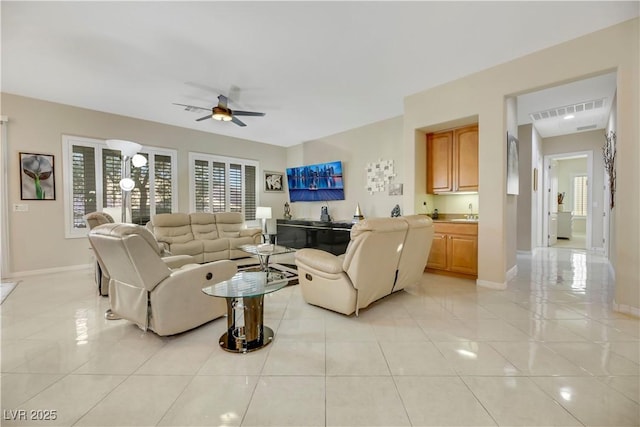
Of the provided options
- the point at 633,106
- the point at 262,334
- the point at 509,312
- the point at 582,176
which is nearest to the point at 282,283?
the point at 262,334

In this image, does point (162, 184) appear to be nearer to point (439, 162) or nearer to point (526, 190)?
point (439, 162)

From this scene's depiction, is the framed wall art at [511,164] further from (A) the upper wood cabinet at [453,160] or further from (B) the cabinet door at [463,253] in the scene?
(B) the cabinet door at [463,253]

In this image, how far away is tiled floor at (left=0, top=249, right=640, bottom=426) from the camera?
1.45 metres

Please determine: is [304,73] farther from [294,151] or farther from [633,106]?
[294,151]

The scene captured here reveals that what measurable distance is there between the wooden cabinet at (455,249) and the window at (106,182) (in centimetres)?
525

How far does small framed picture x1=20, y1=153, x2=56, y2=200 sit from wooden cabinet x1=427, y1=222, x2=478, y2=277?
6.55 meters

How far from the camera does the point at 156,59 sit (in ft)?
10.7

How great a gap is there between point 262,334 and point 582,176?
11.8 metres

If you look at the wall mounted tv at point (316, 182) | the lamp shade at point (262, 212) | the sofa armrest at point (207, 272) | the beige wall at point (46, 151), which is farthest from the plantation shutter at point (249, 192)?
the sofa armrest at point (207, 272)

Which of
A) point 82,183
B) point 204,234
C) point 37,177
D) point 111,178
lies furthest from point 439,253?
point 37,177

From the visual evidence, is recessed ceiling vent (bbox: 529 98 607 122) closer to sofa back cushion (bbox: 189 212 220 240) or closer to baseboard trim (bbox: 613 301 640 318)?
baseboard trim (bbox: 613 301 640 318)

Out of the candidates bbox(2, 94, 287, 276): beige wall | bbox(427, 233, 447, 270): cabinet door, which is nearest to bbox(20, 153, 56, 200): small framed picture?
bbox(2, 94, 287, 276): beige wall

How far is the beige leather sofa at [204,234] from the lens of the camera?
16.0 feet

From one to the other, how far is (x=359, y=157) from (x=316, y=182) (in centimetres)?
134
